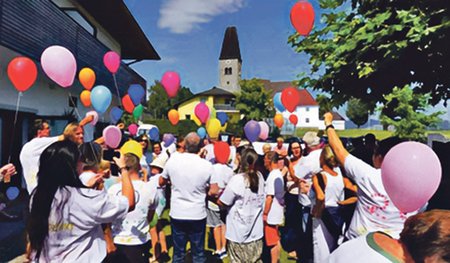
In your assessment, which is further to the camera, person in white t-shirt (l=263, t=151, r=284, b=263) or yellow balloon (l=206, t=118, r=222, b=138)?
yellow balloon (l=206, t=118, r=222, b=138)

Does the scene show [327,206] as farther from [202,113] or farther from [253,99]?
[253,99]

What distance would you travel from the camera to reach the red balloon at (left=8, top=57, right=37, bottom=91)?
432cm

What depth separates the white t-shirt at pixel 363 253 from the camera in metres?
1.12

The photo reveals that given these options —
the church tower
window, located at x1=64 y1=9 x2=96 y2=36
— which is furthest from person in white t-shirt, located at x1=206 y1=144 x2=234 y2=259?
the church tower

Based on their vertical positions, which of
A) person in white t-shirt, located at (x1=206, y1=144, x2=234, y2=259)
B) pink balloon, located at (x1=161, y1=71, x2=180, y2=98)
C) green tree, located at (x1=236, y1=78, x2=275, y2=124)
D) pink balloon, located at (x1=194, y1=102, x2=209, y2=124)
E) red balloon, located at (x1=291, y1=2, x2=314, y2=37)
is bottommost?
person in white t-shirt, located at (x1=206, y1=144, x2=234, y2=259)

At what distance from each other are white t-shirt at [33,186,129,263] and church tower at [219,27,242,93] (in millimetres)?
53583

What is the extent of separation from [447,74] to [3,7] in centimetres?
917

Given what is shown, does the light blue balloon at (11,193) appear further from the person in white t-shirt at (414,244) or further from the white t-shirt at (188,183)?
the person in white t-shirt at (414,244)

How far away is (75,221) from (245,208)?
1.63m

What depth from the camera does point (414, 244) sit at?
1095 mm

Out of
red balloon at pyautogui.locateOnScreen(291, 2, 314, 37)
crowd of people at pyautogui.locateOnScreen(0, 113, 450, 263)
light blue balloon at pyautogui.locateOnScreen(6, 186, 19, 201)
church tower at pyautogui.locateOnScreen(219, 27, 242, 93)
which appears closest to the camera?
A: crowd of people at pyautogui.locateOnScreen(0, 113, 450, 263)

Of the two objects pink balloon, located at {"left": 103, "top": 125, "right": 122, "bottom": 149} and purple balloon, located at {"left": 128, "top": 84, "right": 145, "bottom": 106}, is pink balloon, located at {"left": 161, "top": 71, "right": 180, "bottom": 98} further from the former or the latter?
pink balloon, located at {"left": 103, "top": 125, "right": 122, "bottom": 149}

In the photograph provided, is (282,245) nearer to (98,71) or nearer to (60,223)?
(60,223)

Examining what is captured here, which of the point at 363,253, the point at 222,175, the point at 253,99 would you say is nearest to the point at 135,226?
the point at 222,175
